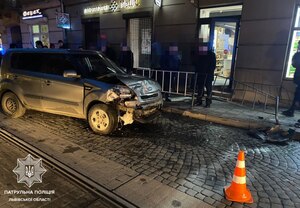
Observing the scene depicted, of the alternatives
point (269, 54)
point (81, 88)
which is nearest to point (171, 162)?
point (81, 88)

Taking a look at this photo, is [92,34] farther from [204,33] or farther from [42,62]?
[42,62]

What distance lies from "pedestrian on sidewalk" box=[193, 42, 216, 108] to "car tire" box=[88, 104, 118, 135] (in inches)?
140

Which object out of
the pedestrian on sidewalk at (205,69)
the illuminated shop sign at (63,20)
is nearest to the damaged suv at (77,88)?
the pedestrian on sidewalk at (205,69)

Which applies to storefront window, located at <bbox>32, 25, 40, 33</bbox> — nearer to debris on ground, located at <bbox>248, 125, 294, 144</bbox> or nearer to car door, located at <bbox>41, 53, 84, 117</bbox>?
car door, located at <bbox>41, 53, 84, 117</bbox>

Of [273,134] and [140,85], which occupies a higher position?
[140,85]

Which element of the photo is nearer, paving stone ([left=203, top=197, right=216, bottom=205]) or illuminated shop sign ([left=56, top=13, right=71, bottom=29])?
paving stone ([left=203, top=197, right=216, bottom=205])

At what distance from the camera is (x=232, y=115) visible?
660cm

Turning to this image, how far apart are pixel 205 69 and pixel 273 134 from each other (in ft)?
9.67

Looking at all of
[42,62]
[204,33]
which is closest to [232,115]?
[204,33]

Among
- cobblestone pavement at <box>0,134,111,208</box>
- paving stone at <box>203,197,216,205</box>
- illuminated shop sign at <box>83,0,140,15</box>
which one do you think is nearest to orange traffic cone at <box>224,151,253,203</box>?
paving stone at <box>203,197,216,205</box>

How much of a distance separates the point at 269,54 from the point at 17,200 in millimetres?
7936

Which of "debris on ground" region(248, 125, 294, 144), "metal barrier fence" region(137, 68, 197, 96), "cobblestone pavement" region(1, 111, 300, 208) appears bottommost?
"cobblestone pavement" region(1, 111, 300, 208)

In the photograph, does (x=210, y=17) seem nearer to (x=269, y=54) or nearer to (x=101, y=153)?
(x=269, y=54)

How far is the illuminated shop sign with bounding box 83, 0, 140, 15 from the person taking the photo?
10.7m
